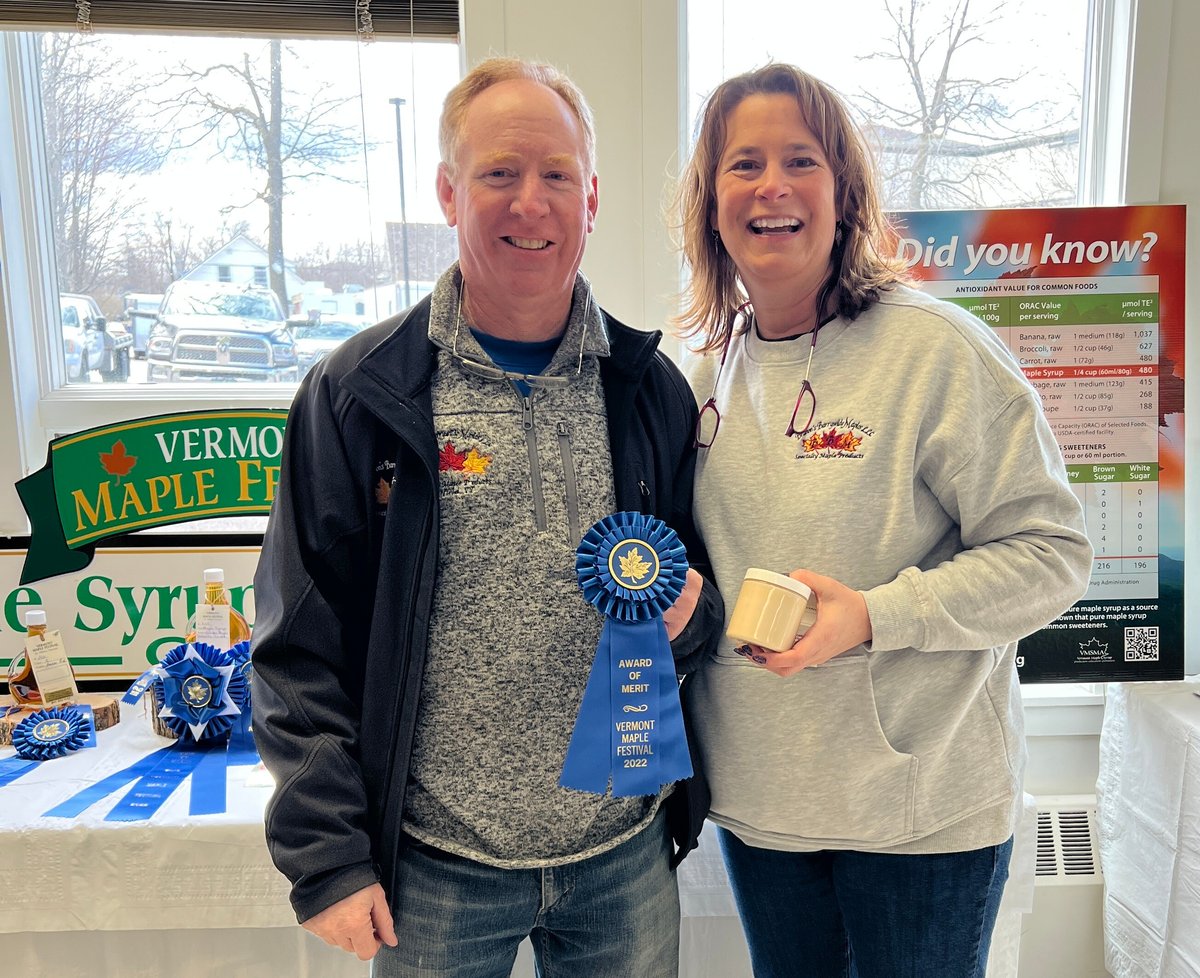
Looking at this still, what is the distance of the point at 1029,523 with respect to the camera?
3.52 feet

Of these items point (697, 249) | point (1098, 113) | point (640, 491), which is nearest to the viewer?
point (640, 491)

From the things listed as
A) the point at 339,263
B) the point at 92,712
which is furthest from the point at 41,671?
the point at 339,263

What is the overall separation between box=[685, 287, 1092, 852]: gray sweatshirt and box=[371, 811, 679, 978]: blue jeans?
162 millimetres

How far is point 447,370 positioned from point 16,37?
1.76 meters

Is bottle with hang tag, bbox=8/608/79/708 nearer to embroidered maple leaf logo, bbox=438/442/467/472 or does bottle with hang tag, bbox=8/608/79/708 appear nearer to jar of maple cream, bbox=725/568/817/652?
embroidered maple leaf logo, bbox=438/442/467/472

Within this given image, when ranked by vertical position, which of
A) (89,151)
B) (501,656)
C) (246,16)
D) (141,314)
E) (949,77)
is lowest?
(501,656)

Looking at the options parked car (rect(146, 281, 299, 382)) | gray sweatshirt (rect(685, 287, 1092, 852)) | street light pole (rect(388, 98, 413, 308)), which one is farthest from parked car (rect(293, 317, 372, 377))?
gray sweatshirt (rect(685, 287, 1092, 852))

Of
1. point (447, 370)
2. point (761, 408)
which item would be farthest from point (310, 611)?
point (761, 408)

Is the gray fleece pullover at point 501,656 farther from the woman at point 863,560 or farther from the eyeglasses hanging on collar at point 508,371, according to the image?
the woman at point 863,560

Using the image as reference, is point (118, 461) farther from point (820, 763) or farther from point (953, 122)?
point (953, 122)

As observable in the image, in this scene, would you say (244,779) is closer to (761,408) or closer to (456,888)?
(456,888)

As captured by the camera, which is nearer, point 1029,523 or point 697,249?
point 1029,523

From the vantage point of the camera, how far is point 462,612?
1.08 meters

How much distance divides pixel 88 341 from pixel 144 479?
42 centimetres
